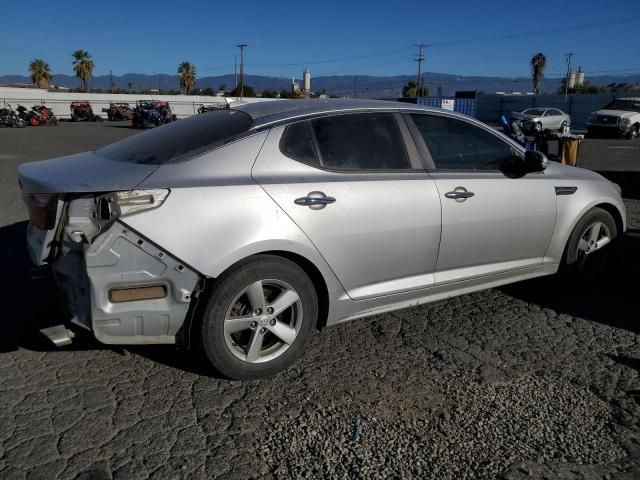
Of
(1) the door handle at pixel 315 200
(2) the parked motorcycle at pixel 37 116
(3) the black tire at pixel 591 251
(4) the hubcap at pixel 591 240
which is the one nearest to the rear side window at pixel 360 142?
(1) the door handle at pixel 315 200

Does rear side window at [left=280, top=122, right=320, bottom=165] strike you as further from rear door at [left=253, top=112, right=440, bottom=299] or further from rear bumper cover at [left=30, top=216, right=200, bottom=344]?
rear bumper cover at [left=30, top=216, right=200, bottom=344]

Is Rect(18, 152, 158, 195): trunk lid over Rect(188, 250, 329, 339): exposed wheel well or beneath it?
over

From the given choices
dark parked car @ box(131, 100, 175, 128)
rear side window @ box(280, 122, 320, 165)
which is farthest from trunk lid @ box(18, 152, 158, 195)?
dark parked car @ box(131, 100, 175, 128)

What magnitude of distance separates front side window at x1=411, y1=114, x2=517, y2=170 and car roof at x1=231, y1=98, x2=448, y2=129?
0.11 m

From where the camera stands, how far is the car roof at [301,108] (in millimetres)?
3342

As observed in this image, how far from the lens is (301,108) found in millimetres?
3512

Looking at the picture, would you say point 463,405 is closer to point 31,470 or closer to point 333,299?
point 333,299

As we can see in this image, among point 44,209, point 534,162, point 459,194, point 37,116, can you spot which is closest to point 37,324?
point 44,209

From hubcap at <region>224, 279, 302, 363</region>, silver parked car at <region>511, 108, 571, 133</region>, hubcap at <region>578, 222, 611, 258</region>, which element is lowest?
hubcap at <region>224, 279, 302, 363</region>

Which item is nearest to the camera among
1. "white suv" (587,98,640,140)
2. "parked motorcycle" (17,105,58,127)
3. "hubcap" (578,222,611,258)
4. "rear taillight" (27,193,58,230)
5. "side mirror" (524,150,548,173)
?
"rear taillight" (27,193,58,230)

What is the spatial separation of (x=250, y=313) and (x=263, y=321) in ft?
0.28

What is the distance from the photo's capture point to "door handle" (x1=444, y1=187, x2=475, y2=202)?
3.66 m

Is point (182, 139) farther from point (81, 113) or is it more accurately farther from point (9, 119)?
point (81, 113)

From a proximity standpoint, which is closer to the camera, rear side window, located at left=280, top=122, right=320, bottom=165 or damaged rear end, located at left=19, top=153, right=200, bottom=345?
damaged rear end, located at left=19, top=153, right=200, bottom=345
